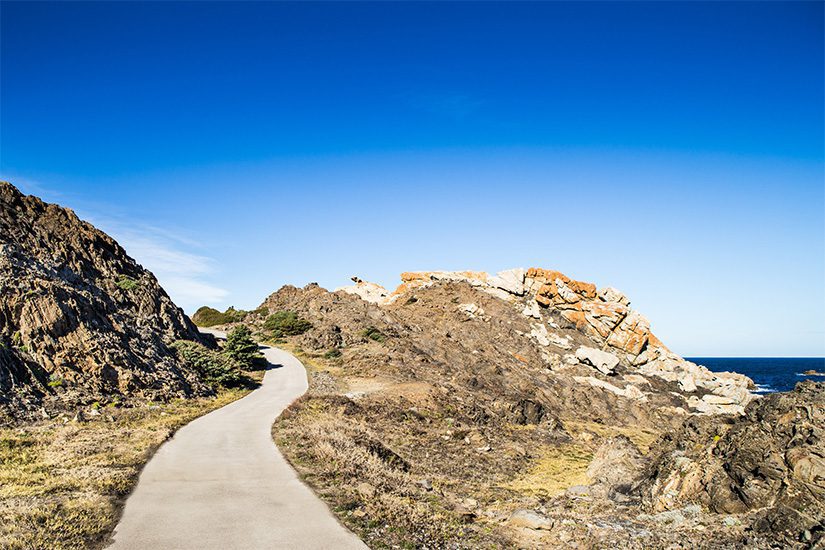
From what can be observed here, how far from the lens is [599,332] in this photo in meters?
55.8

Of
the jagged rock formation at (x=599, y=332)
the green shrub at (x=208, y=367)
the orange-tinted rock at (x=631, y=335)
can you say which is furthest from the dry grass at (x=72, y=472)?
the orange-tinted rock at (x=631, y=335)

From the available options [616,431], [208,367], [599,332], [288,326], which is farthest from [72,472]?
[599,332]

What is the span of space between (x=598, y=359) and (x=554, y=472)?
30485 millimetres

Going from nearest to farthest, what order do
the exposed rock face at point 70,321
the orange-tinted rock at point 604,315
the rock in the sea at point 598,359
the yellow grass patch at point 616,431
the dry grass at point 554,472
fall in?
the dry grass at point 554,472, the exposed rock face at point 70,321, the yellow grass patch at point 616,431, the rock in the sea at point 598,359, the orange-tinted rock at point 604,315

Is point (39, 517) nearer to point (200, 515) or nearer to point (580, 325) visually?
point (200, 515)

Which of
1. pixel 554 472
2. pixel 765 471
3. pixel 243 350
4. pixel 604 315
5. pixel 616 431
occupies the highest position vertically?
pixel 604 315

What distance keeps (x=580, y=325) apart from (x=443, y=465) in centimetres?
4274

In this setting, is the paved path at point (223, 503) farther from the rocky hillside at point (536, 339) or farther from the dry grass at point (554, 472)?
the rocky hillside at point (536, 339)

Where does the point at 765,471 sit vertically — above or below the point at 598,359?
above

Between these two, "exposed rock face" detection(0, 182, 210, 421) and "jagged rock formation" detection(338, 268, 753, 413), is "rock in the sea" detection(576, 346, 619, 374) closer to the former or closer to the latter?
"jagged rock formation" detection(338, 268, 753, 413)

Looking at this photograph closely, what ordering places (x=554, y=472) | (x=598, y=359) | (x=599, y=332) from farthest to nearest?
(x=599, y=332) < (x=598, y=359) < (x=554, y=472)

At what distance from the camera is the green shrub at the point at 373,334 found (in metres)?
44.4

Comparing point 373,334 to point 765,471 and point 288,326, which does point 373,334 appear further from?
point 765,471

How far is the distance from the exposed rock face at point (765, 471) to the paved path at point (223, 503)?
26.0 ft
